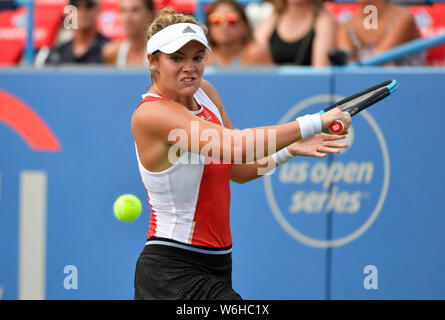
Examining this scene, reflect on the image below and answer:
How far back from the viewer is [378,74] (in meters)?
4.53

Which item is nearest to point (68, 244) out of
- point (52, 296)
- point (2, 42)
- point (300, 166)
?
point (52, 296)

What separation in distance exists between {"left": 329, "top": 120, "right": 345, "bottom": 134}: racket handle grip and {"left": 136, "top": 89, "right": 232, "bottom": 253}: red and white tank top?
575mm

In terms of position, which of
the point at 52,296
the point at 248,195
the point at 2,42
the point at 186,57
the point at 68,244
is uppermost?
the point at 2,42

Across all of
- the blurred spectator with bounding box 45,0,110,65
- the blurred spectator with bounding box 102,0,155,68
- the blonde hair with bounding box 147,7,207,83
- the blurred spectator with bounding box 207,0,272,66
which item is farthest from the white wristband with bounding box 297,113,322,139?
the blurred spectator with bounding box 45,0,110,65

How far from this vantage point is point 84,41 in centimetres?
587

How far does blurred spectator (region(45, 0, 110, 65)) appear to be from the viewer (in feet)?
18.6

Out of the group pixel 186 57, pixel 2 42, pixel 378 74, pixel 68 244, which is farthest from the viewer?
pixel 2 42

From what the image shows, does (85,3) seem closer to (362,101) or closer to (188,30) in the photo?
(188,30)

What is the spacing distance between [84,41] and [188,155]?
306 cm

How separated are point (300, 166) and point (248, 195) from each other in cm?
39

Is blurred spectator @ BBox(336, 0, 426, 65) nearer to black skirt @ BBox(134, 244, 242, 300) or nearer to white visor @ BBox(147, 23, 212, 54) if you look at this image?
white visor @ BBox(147, 23, 212, 54)

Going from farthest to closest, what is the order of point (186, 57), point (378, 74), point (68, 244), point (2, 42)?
point (2, 42), point (68, 244), point (378, 74), point (186, 57)
